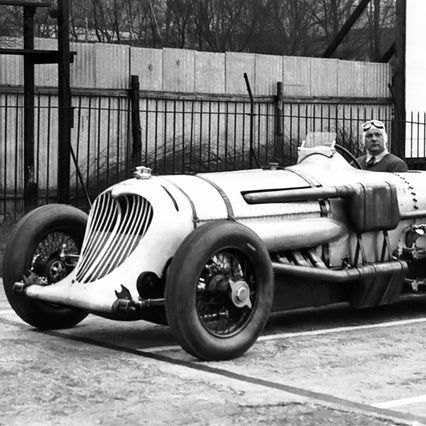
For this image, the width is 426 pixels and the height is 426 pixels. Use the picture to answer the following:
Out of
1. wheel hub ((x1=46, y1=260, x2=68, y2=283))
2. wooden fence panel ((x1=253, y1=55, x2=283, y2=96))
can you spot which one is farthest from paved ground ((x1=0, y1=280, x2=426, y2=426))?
wooden fence panel ((x1=253, y1=55, x2=283, y2=96))

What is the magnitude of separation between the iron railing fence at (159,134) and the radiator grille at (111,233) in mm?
5925

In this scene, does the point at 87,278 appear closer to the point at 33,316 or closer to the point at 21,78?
the point at 33,316

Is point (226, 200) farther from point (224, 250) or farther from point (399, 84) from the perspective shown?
point (399, 84)

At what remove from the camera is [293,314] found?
927 centimetres

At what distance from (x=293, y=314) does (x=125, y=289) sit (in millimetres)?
2193

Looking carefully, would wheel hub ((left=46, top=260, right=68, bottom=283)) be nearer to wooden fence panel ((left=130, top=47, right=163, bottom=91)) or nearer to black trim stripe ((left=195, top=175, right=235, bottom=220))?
black trim stripe ((left=195, top=175, right=235, bottom=220))

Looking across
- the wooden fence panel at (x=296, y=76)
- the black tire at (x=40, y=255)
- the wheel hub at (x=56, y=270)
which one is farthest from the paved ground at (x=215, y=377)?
the wooden fence panel at (x=296, y=76)

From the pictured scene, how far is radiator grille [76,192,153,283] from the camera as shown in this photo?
25.4 feet

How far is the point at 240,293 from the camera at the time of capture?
7.47m

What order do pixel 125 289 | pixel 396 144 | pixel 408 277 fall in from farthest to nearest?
1. pixel 396 144
2. pixel 408 277
3. pixel 125 289

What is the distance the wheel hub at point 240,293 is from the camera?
7461 millimetres

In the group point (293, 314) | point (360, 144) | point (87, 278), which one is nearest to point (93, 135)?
point (360, 144)

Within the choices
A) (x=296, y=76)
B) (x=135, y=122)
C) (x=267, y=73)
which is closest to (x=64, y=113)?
(x=135, y=122)

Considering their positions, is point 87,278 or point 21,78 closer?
point 87,278
